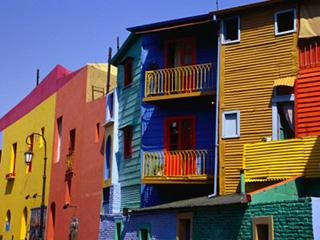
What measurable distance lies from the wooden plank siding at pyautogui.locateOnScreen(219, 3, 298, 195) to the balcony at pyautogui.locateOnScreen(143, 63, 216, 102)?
1131 millimetres

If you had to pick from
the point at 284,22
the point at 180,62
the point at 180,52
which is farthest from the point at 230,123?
the point at 180,52

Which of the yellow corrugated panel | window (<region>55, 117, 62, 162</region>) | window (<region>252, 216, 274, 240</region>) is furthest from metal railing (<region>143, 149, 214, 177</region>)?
window (<region>55, 117, 62, 162</region>)

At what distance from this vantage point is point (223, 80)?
67.4 ft

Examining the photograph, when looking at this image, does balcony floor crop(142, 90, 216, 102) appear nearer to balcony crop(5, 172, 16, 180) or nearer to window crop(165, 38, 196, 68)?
window crop(165, 38, 196, 68)

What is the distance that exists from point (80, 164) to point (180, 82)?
872 centimetres

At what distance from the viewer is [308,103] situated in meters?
18.3

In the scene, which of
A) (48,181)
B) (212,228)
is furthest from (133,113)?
(48,181)

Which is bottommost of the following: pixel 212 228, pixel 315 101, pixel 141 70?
pixel 212 228

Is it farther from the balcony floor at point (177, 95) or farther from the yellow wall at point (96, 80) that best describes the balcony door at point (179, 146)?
the yellow wall at point (96, 80)

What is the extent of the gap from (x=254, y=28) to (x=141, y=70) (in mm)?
5308

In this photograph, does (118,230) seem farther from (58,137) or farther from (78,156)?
(58,137)

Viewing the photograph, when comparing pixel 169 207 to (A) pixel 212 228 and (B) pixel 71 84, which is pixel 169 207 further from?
(B) pixel 71 84

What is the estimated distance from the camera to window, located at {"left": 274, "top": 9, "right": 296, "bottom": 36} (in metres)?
19.5

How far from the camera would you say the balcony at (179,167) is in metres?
21.0
